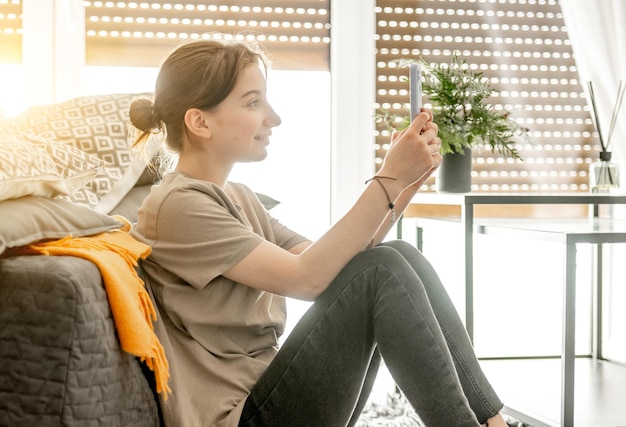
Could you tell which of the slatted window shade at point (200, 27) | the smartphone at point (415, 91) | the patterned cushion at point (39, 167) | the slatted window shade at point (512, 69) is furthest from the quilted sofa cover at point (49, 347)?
the slatted window shade at point (512, 69)

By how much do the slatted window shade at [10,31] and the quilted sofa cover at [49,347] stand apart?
177cm

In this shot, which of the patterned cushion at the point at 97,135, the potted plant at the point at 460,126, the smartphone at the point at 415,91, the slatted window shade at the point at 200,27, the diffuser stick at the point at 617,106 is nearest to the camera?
the smartphone at the point at 415,91

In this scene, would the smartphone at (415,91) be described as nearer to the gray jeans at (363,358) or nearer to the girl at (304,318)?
the girl at (304,318)

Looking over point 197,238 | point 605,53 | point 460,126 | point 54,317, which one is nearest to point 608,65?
point 605,53

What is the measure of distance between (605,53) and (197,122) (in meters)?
1.80

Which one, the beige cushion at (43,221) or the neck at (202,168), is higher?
the neck at (202,168)

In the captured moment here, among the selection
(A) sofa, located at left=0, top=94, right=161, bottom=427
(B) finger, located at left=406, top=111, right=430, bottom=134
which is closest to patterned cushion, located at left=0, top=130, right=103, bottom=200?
(A) sofa, located at left=0, top=94, right=161, bottom=427

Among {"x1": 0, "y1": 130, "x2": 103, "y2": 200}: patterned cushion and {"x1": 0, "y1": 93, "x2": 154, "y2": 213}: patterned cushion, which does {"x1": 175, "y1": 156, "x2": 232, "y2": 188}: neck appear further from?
{"x1": 0, "y1": 93, "x2": 154, "y2": 213}: patterned cushion

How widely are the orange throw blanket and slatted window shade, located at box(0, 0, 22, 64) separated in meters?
1.62

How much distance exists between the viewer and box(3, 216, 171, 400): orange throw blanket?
946 mm

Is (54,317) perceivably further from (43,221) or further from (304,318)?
(304,318)

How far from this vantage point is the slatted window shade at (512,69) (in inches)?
103

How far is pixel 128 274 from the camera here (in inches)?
40.4

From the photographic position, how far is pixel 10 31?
2.44 metres
